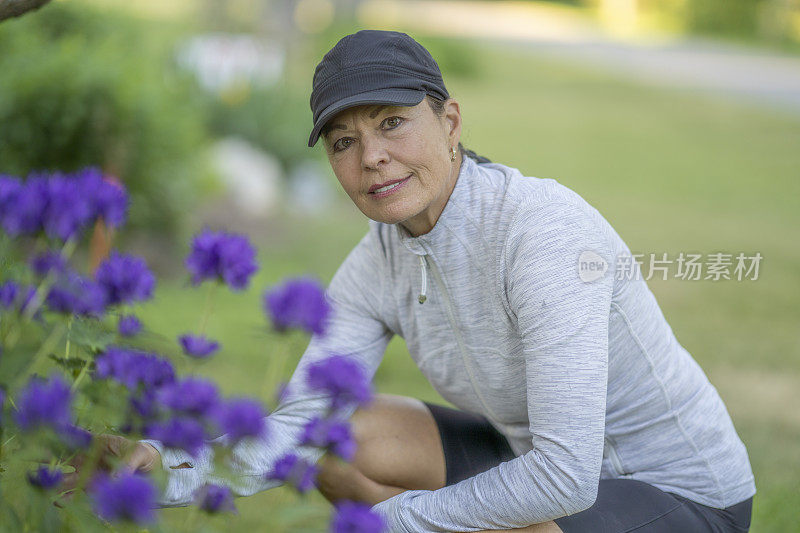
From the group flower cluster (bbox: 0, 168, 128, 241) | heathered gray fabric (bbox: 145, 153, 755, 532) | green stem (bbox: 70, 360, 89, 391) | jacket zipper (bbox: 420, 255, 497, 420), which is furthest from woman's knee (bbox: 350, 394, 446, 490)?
flower cluster (bbox: 0, 168, 128, 241)

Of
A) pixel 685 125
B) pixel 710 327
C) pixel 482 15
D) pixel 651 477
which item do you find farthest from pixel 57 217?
pixel 482 15

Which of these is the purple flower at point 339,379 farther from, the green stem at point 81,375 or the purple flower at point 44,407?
the green stem at point 81,375

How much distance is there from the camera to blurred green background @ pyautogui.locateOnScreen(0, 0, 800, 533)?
3.95m

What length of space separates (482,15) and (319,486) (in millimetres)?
28942

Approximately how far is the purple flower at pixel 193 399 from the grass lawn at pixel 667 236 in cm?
10

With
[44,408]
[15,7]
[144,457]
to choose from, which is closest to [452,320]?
[144,457]

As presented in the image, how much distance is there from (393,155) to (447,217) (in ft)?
0.69

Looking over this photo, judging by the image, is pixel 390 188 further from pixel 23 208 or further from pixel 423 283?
pixel 23 208

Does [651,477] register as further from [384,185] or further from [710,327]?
[710,327]

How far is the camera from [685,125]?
11672mm

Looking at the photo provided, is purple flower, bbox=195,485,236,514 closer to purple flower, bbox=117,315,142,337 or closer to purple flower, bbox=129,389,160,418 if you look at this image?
purple flower, bbox=129,389,160,418

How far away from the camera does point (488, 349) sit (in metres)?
1.93

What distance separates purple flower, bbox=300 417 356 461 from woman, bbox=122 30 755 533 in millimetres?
504

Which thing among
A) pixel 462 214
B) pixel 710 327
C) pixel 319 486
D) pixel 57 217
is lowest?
pixel 710 327
